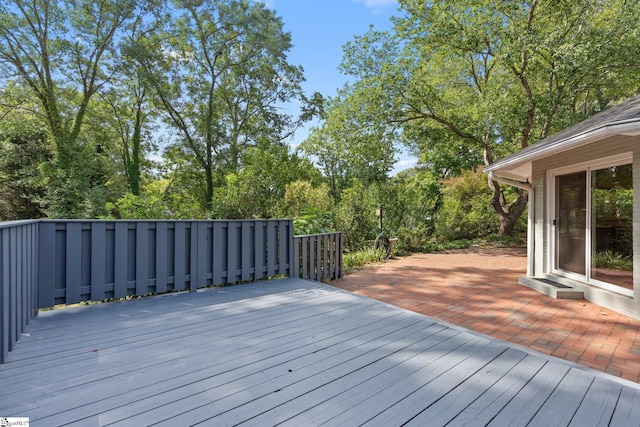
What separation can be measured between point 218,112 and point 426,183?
40.1ft

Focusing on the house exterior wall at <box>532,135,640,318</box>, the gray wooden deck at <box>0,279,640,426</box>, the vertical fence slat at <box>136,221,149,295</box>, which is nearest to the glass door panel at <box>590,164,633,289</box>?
the house exterior wall at <box>532,135,640,318</box>

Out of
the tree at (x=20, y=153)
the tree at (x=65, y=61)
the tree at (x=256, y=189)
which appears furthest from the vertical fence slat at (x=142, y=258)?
the tree at (x=20, y=153)

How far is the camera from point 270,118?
18.8m

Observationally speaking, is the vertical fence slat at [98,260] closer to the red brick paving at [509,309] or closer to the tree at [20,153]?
the red brick paving at [509,309]

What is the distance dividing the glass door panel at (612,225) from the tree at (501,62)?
4.98 metres

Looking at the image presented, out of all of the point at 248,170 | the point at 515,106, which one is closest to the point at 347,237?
the point at 248,170

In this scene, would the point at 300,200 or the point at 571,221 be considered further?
the point at 300,200

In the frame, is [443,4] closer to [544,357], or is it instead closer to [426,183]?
[426,183]

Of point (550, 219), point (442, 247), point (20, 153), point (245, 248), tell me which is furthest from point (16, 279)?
point (20, 153)

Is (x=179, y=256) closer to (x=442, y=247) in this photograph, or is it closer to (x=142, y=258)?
(x=142, y=258)

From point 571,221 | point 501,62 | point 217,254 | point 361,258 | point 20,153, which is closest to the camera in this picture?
point 217,254

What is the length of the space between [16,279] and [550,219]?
6651 mm

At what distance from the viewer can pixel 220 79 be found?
18312mm

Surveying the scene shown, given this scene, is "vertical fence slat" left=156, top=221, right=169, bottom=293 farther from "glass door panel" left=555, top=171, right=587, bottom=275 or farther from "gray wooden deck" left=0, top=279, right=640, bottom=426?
"glass door panel" left=555, top=171, right=587, bottom=275
